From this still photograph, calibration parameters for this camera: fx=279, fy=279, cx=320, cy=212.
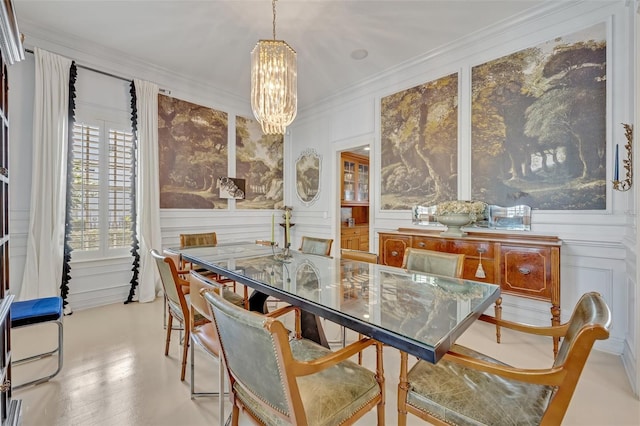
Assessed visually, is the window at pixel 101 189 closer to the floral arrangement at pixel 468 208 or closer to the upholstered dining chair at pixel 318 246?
the upholstered dining chair at pixel 318 246

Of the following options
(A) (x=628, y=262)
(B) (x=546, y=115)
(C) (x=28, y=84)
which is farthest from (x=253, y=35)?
(A) (x=628, y=262)

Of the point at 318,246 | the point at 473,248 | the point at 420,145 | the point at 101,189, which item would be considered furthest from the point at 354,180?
the point at 101,189

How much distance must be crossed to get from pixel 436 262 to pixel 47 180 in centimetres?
433

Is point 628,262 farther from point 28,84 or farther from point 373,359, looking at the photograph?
point 28,84

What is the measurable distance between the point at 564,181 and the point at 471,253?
117 centimetres

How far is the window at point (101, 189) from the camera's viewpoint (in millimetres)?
3592

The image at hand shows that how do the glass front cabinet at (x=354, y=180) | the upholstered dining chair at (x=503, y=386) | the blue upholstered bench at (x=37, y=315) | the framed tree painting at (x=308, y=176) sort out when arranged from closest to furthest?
the upholstered dining chair at (x=503, y=386) < the blue upholstered bench at (x=37, y=315) < the framed tree painting at (x=308, y=176) < the glass front cabinet at (x=354, y=180)

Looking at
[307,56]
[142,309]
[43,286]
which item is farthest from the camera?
[307,56]

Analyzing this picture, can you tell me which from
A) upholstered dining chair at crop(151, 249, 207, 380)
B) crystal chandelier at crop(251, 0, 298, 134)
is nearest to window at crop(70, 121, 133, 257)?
upholstered dining chair at crop(151, 249, 207, 380)

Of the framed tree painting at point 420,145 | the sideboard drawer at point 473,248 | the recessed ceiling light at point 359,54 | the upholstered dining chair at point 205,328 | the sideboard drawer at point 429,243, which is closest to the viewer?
the upholstered dining chair at point 205,328

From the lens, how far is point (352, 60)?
402cm

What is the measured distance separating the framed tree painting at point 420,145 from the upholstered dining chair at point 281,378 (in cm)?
303

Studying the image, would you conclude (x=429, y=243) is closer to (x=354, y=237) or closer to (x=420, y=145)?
(x=420, y=145)

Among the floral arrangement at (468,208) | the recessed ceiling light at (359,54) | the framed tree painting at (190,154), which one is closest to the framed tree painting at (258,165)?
the framed tree painting at (190,154)
